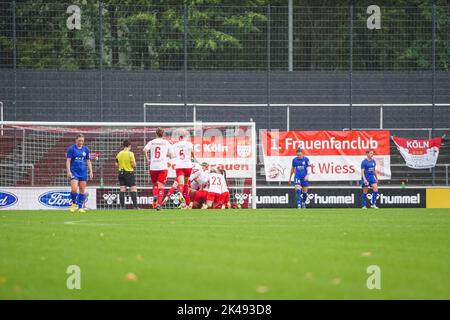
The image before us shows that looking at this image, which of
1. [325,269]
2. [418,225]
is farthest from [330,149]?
[325,269]

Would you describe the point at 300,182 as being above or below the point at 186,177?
below

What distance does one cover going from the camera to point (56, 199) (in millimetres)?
27094

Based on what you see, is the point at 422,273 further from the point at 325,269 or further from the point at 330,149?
the point at 330,149

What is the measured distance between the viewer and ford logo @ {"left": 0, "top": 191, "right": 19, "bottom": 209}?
26766mm

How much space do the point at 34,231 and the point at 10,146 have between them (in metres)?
12.7

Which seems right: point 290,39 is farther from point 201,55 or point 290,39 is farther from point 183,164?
point 183,164

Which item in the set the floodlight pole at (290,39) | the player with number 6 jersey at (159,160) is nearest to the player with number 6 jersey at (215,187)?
the player with number 6 jersey at (159,160)

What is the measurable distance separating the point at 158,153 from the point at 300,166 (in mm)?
6083

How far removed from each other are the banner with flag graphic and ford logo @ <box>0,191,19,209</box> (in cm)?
Answer: 1269

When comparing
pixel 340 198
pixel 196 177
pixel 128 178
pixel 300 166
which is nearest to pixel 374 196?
pixel 340 198

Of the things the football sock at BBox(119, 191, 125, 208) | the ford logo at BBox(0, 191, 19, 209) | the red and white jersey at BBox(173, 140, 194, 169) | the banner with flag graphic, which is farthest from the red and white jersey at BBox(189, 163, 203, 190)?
the banner with flag graphic

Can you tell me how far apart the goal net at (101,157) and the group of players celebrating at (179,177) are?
0.56m

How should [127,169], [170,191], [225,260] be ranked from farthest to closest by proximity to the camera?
[127,169] < [170,191] < [225,260]

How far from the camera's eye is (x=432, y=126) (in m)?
31.2
